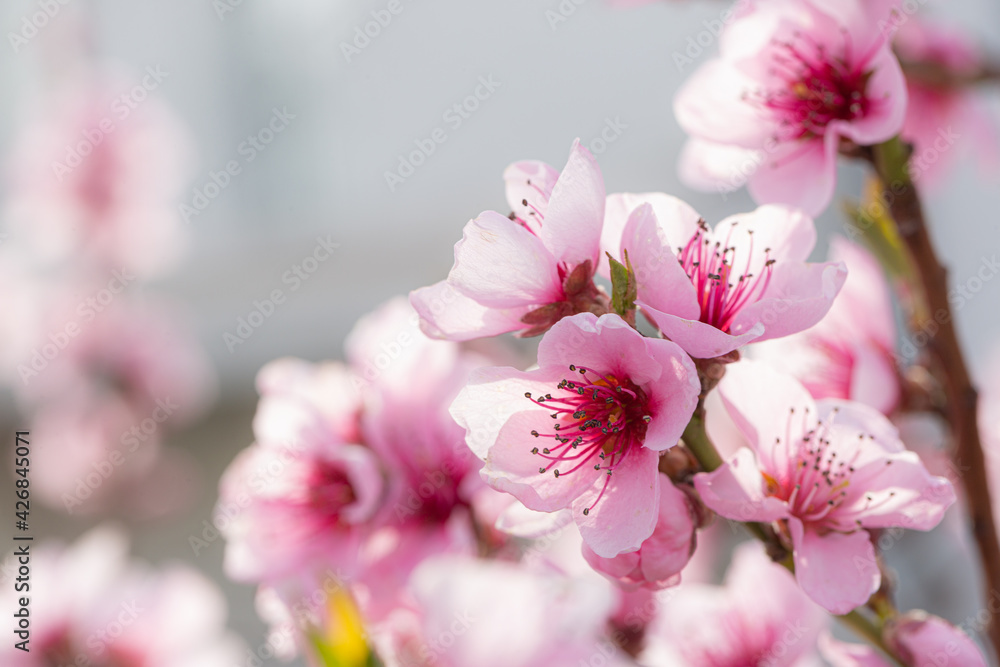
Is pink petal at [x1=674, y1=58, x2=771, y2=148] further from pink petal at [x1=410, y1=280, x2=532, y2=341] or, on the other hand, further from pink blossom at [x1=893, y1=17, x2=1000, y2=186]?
pink blossom at [x1=893, y1=17, x2=1000, y2=186]

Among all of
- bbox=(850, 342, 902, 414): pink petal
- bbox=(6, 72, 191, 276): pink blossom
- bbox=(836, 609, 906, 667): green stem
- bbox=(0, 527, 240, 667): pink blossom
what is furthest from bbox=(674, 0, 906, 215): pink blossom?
bbox=(6, 72, 191, 276): pink blossom

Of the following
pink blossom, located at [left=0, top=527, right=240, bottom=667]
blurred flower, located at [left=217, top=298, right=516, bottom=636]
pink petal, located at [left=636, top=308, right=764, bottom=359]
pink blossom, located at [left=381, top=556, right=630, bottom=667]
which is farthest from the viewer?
pink blossom, located at [left=0, top=527, right=240, bottom=667]

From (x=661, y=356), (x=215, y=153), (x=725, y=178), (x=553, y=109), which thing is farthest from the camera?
(x=215, y=153)

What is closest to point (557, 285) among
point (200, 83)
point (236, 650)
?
point (236, 650)

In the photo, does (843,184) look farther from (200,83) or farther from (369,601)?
(369,601)

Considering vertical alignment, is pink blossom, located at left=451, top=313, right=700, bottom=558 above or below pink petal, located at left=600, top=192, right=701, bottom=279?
below
